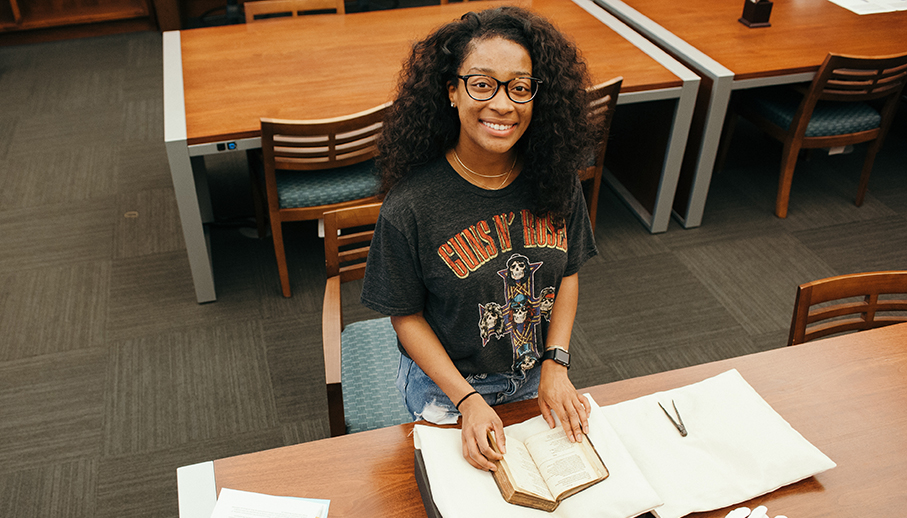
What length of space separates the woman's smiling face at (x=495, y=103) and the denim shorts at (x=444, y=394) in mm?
521

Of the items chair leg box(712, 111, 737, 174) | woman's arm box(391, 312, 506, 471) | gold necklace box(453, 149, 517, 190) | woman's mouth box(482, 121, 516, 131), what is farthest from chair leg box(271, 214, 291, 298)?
chair leg box(712, 111, 737, 174)

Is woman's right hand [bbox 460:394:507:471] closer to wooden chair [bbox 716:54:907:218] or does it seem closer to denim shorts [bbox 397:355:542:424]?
denim shorts [bbox 397:355:542:424]

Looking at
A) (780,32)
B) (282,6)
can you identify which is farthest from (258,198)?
(780,32)

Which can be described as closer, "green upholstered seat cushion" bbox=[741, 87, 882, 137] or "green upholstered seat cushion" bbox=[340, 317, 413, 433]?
"green upholstered seat cushion" bbox=[340, 317, 413, 433]

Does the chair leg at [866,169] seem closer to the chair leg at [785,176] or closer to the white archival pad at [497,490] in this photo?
the chair leg at [785,176]

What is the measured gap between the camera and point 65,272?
2928 millimetres

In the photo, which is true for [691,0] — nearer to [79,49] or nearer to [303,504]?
[303,504]

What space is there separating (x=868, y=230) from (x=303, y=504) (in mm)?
3081

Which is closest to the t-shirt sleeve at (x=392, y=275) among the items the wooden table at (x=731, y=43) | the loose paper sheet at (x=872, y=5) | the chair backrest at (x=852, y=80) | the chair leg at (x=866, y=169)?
the wooden table at (x=731, y=43)

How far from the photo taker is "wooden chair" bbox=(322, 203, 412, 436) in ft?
5.32

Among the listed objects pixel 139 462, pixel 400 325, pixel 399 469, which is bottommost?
pixel 139 462

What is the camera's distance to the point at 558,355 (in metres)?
1.40

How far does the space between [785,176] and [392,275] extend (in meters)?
2.58

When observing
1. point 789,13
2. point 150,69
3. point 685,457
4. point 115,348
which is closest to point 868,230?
point 789,13
